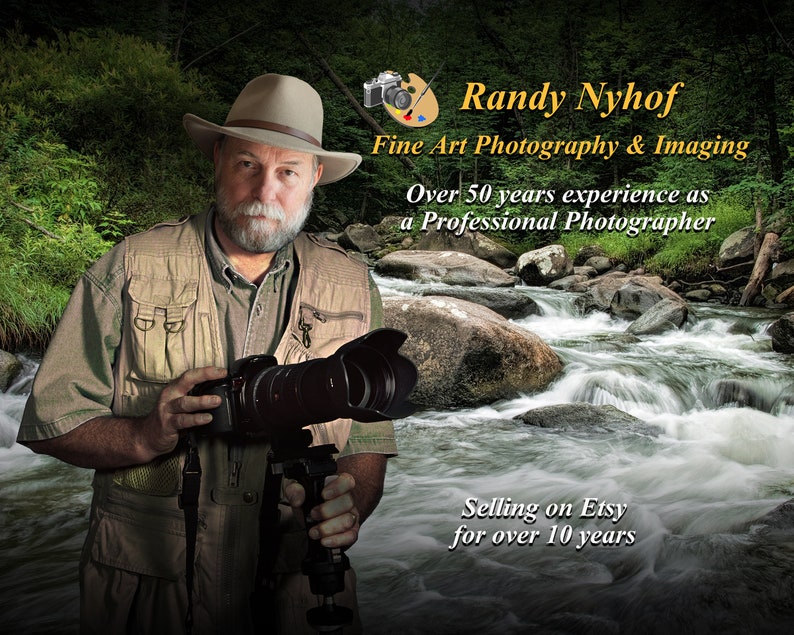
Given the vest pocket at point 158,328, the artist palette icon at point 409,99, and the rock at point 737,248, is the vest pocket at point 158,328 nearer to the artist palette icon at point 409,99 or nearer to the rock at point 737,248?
the artist palette icon at point 409,99

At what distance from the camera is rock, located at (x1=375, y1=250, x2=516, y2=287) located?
1288 cm

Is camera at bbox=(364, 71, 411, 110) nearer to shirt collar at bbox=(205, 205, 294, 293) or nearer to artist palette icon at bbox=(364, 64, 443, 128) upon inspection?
artist palette icon at bbox=(364, 64, 443, 128)

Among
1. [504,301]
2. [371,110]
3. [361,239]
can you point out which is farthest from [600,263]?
[371,110]

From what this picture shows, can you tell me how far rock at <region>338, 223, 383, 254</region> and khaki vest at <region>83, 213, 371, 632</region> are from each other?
665 inches

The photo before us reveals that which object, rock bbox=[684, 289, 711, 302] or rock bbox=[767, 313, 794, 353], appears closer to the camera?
rock bbox=[767, 313, 794, 353]

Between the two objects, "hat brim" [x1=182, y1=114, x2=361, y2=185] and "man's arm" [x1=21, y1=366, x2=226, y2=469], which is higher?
"hat brim" [x1=182, y1=114, x2=361, y2=185]

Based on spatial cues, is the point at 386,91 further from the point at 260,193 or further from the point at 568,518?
the point at 260,193

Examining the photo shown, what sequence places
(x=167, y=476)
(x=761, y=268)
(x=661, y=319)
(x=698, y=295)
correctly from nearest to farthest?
(x=167, y=476) < (x=661, y=319) < (x=761, y=268) < (x=698, y=295)

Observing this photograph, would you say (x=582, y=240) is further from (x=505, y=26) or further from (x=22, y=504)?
(x=22, y=504)

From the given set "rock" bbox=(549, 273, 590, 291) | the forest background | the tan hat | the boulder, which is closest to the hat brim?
the tan hat

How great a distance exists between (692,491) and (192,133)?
14.0 feet

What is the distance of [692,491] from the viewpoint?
16.2 ft

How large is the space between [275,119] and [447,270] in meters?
11.5

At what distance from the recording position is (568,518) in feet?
15.1
